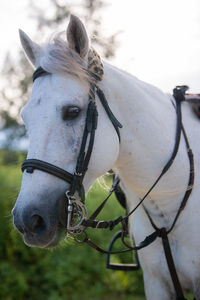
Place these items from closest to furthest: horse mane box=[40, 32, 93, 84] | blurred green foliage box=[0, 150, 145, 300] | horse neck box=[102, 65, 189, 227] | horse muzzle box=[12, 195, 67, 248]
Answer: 1. horse muzzle box=[12, 195, 67, 248]
2. horse mane box=[40, 32, 93, 84]
3. horse neck box=[102, 65, 189, 227]
4. blurred green foliage box=[0, 150, 145, 300]

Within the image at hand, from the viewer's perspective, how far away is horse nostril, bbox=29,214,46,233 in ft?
5.29

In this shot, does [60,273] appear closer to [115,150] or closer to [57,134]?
[115,150]

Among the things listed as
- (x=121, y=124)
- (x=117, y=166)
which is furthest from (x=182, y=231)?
(x=121, y=124)

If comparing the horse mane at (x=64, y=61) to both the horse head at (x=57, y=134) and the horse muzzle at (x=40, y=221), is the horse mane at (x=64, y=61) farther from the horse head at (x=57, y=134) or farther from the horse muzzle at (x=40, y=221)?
the horse muzzle at (x=40, y=221)

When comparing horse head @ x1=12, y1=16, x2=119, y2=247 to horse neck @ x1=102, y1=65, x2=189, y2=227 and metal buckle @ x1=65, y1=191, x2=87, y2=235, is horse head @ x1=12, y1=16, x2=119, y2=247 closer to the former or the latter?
metal buckle @ x1=65, y1=191, x2=87, y2=235

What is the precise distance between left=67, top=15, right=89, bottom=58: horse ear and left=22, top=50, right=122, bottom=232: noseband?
9 centimetres

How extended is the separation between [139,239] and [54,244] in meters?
0.88

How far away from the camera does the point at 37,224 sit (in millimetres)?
1648

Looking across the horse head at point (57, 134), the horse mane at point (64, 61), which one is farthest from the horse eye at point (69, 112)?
the horse mane at point (64, 61)

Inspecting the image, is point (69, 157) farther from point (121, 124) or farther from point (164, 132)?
point (164, 132)

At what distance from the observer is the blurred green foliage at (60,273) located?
17.0 feet

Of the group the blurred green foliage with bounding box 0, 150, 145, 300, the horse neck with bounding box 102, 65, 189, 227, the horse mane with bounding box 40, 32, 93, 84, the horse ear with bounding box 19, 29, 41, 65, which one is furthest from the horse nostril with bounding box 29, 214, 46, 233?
the blurred green foliage with bounding box 0, 150, 145, 300

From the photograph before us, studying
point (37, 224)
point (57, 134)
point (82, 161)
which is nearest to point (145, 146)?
point (82, 161)

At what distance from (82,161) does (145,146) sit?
51cm
